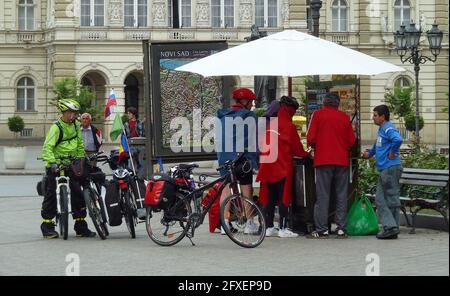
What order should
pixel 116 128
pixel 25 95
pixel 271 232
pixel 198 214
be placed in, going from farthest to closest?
pixel 25 95 < pixel 116 128 < pixel 271 232 < pixel 198 214

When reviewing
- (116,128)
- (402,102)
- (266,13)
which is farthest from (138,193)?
(266,13)

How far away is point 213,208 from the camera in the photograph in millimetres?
15852

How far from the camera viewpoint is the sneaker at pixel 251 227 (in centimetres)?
1431

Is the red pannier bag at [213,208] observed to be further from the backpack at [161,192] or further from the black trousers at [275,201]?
the black trousers at [275,201]

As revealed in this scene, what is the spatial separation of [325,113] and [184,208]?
2171 mm

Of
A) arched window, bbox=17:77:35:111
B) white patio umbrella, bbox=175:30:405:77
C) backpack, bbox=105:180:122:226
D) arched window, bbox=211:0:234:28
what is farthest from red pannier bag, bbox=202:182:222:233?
arched window, bbox=17:77:35:111

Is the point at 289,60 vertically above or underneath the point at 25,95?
underneath

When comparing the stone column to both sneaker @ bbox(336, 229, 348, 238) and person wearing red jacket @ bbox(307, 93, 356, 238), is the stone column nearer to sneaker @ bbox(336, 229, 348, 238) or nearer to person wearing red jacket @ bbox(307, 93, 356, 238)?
person wearing red jacket @ bbox(307, 93, 356, 238)

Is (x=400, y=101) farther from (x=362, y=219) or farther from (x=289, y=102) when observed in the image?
(x=289, y=102)

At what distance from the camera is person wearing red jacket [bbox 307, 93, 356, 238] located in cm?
1533

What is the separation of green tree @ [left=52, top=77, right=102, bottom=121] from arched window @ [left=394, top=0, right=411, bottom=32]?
17.4 metres

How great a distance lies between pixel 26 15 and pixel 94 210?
46.9 meters

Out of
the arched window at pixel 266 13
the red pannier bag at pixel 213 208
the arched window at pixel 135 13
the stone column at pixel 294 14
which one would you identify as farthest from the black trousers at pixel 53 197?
the stone column at pixel 294 14

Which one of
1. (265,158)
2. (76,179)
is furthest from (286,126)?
(76,179)
